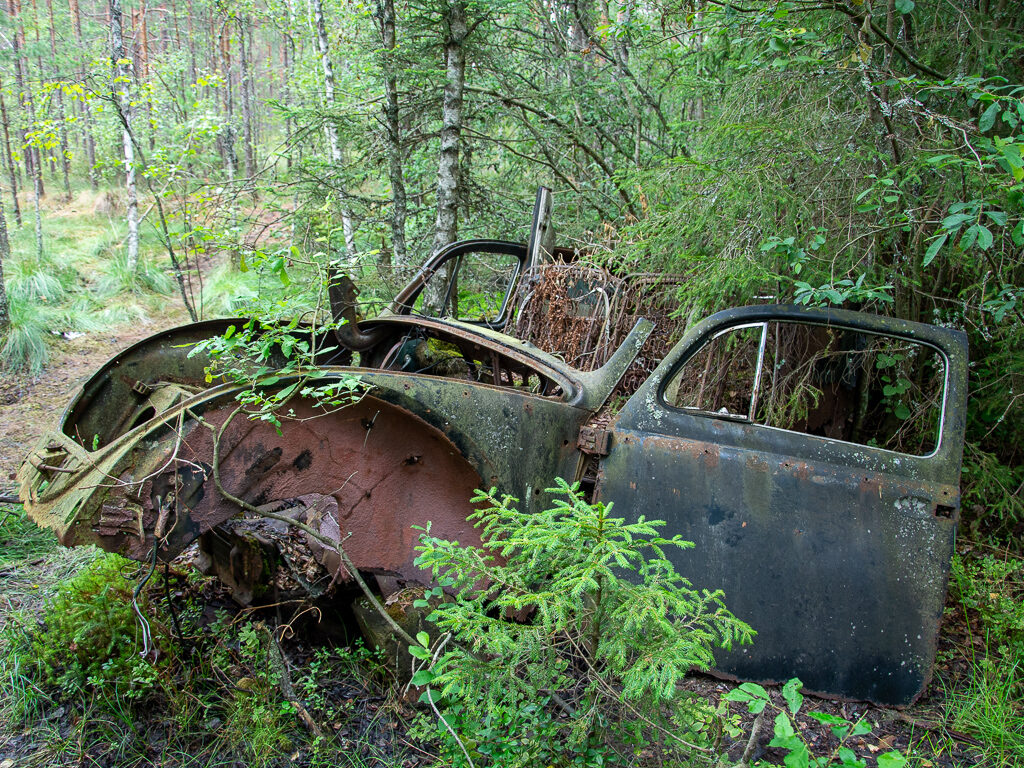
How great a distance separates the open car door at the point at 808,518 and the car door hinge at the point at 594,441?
0.03 meters

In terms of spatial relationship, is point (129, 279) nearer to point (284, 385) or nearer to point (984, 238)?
point (284, 385)

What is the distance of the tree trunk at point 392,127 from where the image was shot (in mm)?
5859

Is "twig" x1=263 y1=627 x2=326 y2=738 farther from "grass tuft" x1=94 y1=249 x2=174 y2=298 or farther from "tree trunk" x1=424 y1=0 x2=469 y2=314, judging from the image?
"grass tuft" x1=94 y1=249 x2=174 y2=298

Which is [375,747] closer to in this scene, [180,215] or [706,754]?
[706,754]

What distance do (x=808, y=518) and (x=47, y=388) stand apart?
7.88 m

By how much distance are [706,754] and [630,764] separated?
0.93 ft

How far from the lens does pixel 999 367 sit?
12.2ft

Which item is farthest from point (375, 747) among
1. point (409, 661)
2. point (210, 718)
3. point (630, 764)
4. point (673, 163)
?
point (673, 163)

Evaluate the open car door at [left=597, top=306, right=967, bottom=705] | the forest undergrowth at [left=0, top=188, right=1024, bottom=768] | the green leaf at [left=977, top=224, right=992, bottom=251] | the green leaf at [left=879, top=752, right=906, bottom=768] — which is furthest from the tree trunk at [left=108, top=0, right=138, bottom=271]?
the green leaf at [left=879, top=752, right=906, bottom=768]

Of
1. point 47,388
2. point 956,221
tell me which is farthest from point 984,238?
point 47,388

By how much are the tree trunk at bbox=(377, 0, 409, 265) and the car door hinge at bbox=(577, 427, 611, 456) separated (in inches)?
167

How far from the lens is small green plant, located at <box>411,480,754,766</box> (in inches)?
67.1

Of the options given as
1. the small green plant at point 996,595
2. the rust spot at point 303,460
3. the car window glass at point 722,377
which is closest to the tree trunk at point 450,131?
the car window glass at point 722,377

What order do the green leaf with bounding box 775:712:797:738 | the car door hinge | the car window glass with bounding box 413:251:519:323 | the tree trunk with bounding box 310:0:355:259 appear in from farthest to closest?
the tree trunk with bounding box 310:0:355:259
the car window glass with bounding box 413:251:519:323
the car door hinge
the green leaf with bounding box 775:712:797:738
